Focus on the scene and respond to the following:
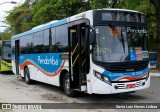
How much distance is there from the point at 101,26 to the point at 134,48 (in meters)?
1.41

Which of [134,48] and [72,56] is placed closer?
[134,48]

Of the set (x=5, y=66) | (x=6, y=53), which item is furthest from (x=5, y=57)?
(x=5, y=66)

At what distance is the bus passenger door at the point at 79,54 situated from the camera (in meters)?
11.1

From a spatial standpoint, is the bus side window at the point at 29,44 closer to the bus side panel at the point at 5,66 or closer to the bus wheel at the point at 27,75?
the bus wheel at the point at 27,75

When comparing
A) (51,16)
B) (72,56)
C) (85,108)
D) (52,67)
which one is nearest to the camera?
(85,108)

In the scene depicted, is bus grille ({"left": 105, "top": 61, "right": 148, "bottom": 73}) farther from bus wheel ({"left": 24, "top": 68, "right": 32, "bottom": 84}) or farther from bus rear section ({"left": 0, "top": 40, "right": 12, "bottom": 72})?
bus rear section ({"left": 0, "top": 40, "right": 12, "bottom": 72})

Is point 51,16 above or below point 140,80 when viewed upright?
above

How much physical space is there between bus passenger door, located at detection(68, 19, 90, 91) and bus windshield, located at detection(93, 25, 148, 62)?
46 centimetres

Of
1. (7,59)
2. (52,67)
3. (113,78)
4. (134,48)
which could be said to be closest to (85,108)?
(113,78)

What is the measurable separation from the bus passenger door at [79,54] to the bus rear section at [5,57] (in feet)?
56.3

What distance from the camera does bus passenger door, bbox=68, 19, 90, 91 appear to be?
1114 cm

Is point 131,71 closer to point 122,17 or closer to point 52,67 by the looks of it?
point 122,17

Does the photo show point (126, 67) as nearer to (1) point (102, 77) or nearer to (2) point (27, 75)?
(1) point (102, 77)

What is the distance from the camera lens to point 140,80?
11.2 meters
